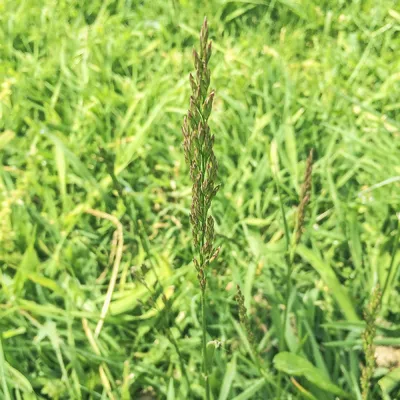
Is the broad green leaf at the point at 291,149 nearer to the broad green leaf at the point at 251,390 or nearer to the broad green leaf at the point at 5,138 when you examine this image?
the broad green leaf at the point at 251,390

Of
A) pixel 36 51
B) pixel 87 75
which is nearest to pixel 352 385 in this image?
pixel 87 75

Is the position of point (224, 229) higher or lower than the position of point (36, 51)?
lower

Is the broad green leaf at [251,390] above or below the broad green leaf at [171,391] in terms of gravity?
above

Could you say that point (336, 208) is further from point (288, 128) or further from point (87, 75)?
point (87, 75)

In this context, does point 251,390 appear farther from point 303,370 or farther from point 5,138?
point 5,138

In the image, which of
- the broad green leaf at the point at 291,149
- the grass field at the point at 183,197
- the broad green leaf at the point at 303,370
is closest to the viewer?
the broad green leaf at the point at 303,370

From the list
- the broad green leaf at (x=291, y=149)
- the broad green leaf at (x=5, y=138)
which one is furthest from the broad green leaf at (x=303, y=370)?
the broad green leaf at (x=5, y=138)
